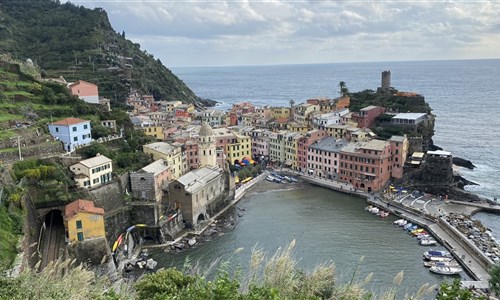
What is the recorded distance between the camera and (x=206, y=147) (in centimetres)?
Answer: 4975

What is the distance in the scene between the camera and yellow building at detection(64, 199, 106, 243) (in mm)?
31656

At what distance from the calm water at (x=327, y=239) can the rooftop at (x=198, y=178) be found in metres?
4.84

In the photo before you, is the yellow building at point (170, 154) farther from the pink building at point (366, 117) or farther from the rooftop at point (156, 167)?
the pink building at point (366, 117)

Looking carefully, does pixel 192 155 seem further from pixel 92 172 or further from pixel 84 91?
pixel 84 91

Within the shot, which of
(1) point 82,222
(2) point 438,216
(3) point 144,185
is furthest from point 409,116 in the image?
(1) point 82,222

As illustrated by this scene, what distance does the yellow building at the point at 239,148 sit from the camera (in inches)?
2429

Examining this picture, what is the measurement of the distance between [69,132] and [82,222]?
46.2 feet

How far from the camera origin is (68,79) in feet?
271

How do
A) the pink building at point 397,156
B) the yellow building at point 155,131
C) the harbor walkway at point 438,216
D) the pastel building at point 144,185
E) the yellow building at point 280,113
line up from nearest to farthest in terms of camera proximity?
the harbor walkway at point 438,216
the pastel building at point 144,185
the pink building at point 397,156
the yellow building at point 155,131
the yellow building at point 280,113

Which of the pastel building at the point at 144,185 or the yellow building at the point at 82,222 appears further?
the pastel building at the point at 144,185

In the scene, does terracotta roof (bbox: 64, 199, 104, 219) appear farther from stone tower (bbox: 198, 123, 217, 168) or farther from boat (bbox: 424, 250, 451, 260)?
boat (bbox: 424, 250, 451, 260)

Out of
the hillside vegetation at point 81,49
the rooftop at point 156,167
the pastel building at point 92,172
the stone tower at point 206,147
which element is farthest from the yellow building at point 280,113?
the pastel building at point 92,172

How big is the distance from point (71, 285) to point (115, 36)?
10805 cm

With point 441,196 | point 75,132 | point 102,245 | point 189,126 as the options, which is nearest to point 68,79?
point 189,126
